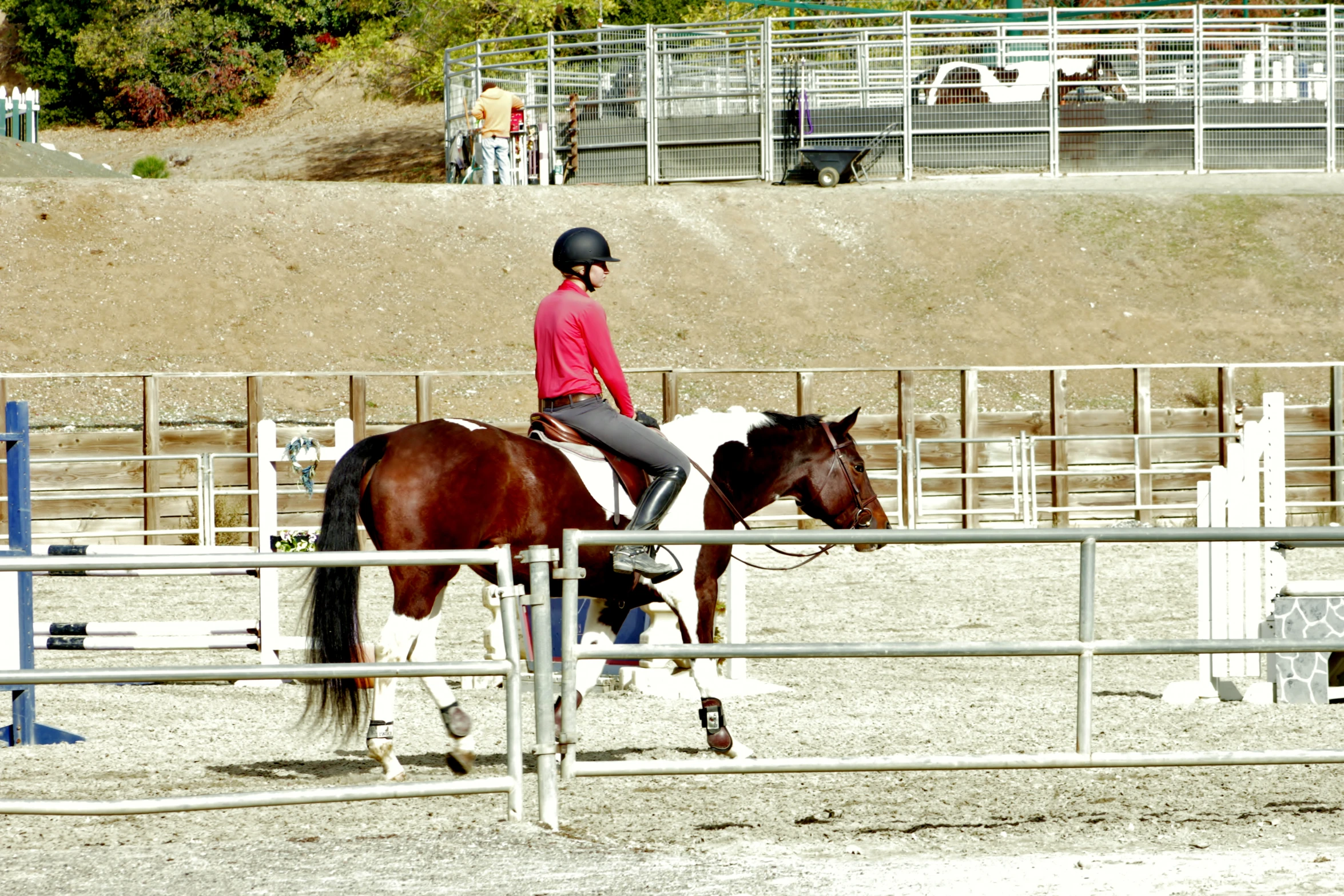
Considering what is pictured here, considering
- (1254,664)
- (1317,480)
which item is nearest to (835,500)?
(1254,664)

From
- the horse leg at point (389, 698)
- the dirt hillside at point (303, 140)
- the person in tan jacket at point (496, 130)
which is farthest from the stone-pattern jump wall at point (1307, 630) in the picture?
the dirt hillside at point (303, 140)

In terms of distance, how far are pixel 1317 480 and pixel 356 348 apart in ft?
46.3

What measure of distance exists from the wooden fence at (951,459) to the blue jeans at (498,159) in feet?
27.3

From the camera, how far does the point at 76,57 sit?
45719mm

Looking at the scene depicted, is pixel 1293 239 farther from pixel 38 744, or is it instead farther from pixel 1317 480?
pixel 38 744

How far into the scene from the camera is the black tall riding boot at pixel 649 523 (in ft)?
22.3

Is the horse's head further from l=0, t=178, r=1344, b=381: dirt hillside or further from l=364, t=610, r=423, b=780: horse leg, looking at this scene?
l=0, t=178, r=1344, b=381: dirt hillside

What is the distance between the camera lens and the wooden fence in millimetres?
18500

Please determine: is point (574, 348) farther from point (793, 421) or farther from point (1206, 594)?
point (1206, 594)

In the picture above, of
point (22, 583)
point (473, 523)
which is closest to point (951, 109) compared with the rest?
point (473, 523)

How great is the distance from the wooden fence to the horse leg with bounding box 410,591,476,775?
466 inches

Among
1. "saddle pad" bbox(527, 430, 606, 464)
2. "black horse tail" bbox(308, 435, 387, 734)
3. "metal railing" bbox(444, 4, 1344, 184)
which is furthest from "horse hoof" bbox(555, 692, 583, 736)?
"metal railing" bbox(444, 4, 1344, 184)

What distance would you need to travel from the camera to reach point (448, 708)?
638cm

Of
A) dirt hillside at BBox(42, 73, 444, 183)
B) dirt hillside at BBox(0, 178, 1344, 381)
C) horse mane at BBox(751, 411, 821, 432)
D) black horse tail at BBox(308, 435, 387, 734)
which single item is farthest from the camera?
dirt hillside at BBox(42, 73, 444, 183)
